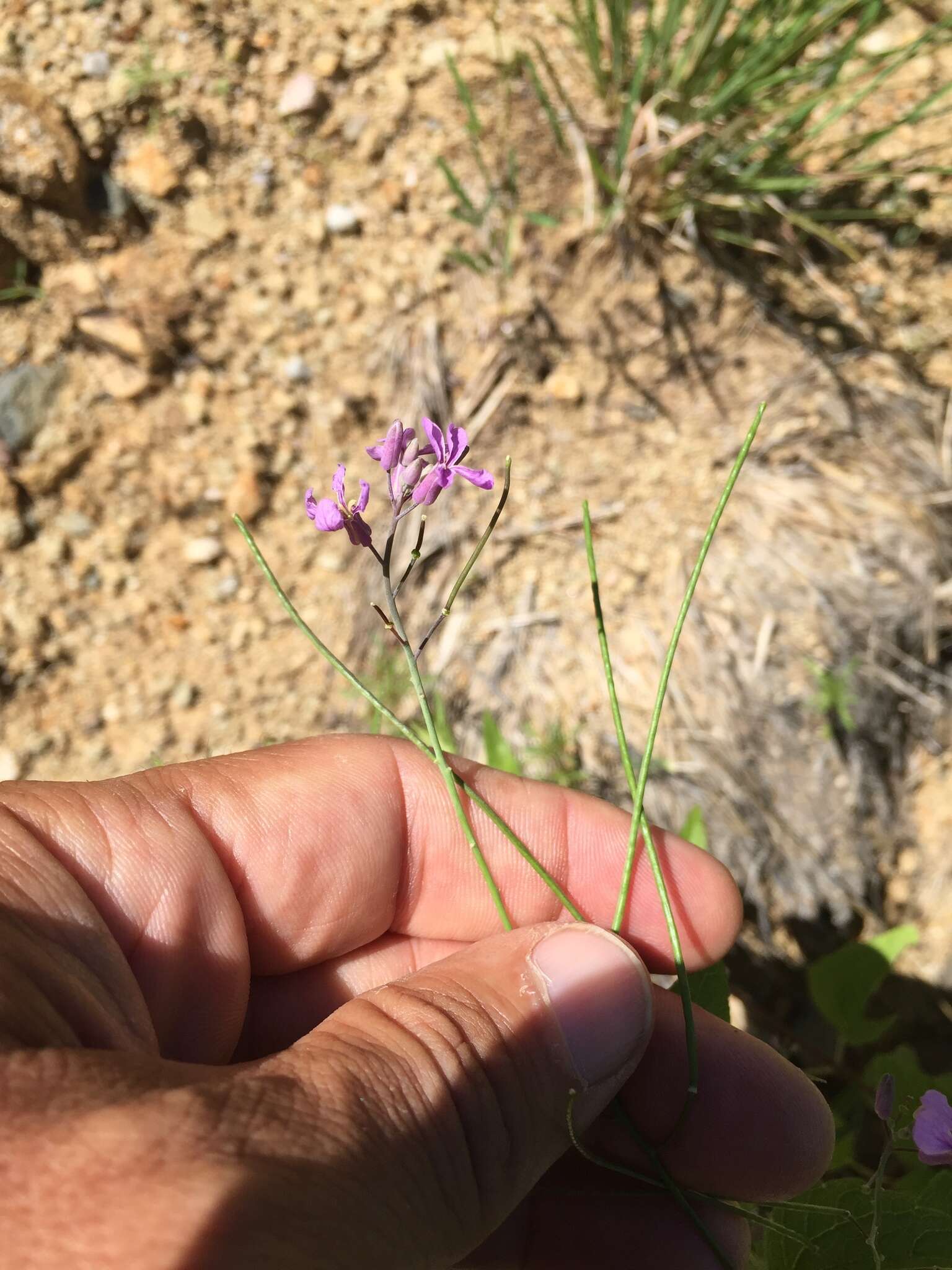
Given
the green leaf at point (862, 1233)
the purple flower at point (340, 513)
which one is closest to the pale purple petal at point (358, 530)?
the purple flower at point (340, 513)

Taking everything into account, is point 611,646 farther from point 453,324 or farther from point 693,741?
point 453,324

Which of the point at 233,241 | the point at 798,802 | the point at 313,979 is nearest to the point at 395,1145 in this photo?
the point at 313,979

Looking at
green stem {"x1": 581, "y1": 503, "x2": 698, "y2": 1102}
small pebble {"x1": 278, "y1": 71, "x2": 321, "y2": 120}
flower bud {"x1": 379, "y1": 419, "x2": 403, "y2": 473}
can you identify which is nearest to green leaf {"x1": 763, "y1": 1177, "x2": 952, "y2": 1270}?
green stem {"x1": 581, "y1": 503, "x2": 698, "y2": 1102}

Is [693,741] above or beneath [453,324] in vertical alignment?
beneath

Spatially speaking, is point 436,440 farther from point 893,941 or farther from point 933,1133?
point 893,941

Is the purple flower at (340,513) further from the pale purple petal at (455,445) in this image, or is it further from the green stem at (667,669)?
the green stem at (667,669)
